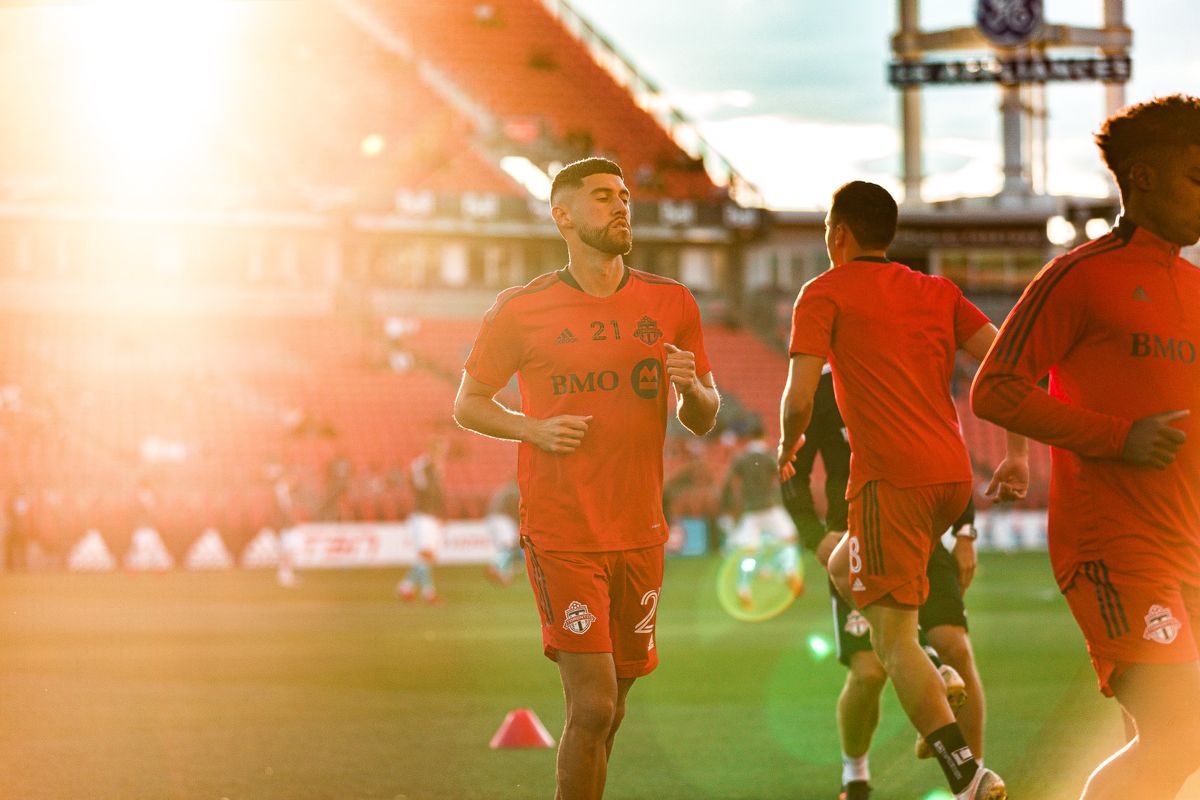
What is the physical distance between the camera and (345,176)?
4178 cm

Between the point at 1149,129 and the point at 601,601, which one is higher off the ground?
the point at 1149,129

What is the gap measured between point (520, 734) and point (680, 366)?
369cm

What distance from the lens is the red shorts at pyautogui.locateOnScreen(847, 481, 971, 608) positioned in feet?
17.3

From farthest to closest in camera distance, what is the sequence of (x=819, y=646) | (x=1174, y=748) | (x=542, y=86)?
1. (x=542, y=86)
2. (x=819, y=646)
3. (x=1174, y=748)

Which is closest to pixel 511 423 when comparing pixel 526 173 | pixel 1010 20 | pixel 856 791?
pixel 856 791

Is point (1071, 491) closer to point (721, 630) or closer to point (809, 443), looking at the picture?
point (809, 443)

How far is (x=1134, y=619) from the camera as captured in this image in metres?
3.83

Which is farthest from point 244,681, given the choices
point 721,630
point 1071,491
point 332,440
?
point 332,440

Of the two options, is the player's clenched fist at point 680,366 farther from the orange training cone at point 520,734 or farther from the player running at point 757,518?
the player running at point 757,518

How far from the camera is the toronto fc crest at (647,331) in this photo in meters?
5.32

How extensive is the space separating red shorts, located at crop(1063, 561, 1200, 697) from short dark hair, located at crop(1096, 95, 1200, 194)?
3.22 feet

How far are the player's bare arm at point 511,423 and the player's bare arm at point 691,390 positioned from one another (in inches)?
12.7

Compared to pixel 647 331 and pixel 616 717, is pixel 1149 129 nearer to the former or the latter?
pixel 647 331

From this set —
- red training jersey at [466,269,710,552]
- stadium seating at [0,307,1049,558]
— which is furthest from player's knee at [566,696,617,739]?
stadium seating at [0,307,1049,558]
